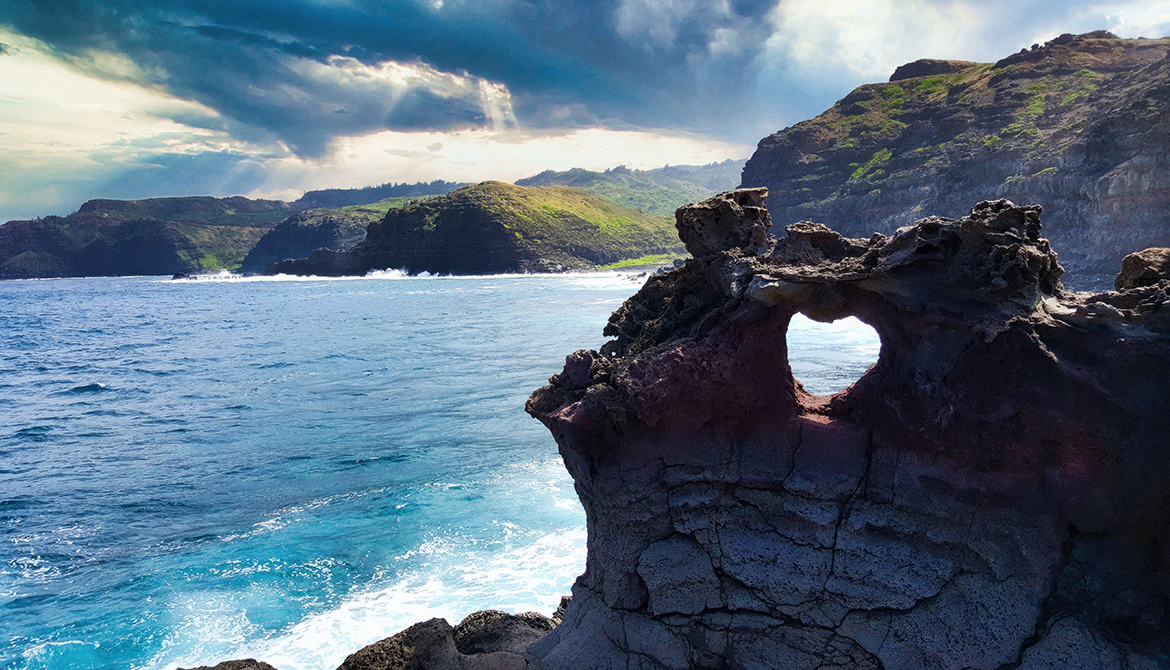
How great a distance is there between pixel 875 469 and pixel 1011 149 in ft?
179

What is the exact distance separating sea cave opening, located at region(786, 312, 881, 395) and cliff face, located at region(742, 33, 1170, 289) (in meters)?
17.5

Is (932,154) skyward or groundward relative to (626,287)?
skyward

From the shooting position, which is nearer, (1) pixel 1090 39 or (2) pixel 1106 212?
(2) pixel 1106 212

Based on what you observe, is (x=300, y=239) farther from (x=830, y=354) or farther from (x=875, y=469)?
(x=875, y=469)

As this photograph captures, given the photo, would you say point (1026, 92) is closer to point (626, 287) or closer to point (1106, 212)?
point (1106, 212)

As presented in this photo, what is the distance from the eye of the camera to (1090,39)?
205 feet

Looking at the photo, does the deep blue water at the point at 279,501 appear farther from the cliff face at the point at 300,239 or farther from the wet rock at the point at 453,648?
the cliff face at the point at 300,239

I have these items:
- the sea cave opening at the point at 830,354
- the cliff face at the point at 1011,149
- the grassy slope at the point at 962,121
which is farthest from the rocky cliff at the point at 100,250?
the sea cave opening at the point at 830,354

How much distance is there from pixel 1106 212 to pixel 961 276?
40349 millimetres

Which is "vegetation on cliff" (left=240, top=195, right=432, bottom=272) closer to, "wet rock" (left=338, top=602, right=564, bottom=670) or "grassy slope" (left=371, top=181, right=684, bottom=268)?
"grassy slope" (left=371, top=181, right=684, bottom=268)

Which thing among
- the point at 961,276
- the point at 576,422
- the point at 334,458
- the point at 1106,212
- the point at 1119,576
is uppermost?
the point at 1106,212

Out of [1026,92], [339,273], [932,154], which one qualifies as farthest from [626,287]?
[339,273]

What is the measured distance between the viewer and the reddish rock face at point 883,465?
3.52m

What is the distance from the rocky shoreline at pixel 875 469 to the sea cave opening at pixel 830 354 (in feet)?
33.7
